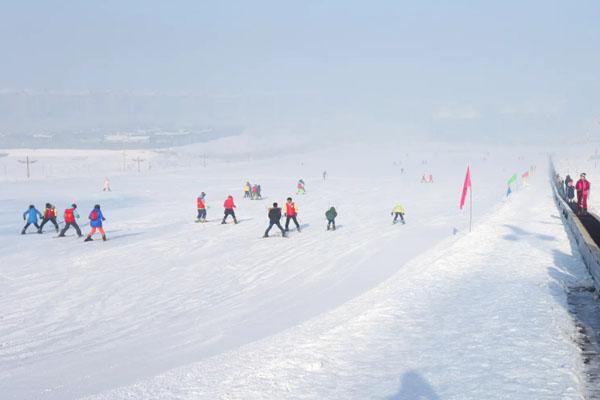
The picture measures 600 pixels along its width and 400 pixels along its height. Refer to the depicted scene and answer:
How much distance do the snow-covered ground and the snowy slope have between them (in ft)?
0.08

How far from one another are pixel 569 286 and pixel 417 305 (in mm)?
3270

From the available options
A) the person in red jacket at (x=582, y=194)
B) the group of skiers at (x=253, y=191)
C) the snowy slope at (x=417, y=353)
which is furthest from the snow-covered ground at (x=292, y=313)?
the group of skiers at (x=253, y=191)

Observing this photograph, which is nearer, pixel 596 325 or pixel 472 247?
pixel 596 325

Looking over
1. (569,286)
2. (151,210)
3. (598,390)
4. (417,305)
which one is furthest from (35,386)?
(151,210)

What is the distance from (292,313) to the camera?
31.9 feet

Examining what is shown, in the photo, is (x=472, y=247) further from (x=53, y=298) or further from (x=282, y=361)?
(x=53, y=298)

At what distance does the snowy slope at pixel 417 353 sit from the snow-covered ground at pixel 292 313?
26mm

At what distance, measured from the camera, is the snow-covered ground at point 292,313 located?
5742 millimetres

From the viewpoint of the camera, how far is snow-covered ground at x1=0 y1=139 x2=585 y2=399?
5742mm

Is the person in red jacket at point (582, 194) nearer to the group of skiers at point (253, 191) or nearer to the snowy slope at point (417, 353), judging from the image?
the snowy slope at point (417, 353)

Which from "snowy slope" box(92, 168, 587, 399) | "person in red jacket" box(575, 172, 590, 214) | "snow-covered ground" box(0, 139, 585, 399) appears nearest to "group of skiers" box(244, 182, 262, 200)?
"snow-covered ground" box(0, 139, 585, 399)

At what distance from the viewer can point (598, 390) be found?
17.1 feet

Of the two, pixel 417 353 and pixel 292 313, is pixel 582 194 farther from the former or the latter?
pixel 417 353

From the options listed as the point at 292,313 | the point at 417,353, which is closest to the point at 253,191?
the point at 292,313
